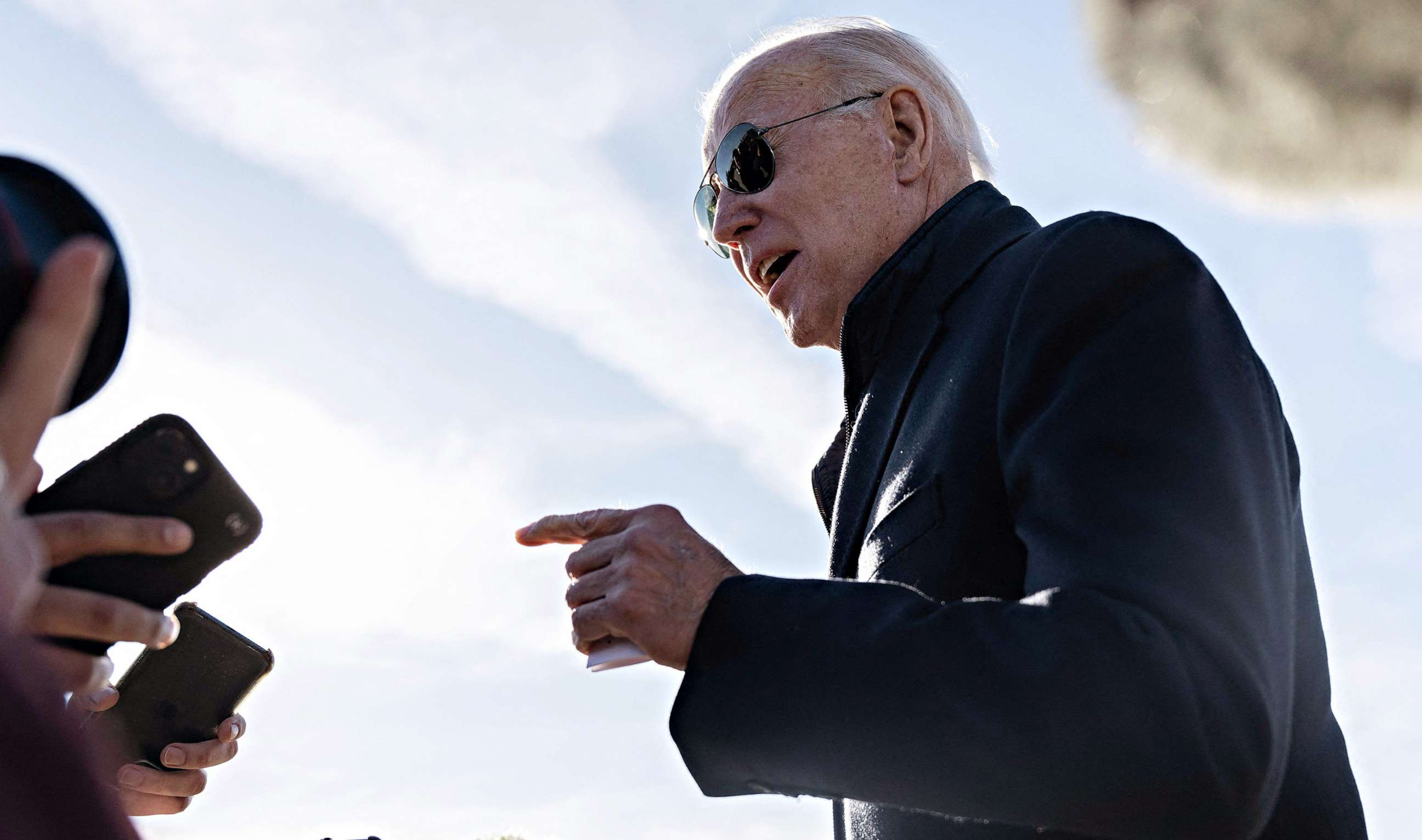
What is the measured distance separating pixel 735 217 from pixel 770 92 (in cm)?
46

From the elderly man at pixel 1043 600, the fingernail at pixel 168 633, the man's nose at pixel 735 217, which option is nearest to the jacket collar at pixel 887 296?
the elderly man at pixel 1043 600

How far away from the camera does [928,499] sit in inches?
94.7

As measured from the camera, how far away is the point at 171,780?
111 inches

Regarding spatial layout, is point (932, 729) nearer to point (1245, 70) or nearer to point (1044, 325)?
point (1044, 325)

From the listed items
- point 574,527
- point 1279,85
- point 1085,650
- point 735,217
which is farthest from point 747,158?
point 1279,85

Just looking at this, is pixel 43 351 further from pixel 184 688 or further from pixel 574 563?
pixel 184 688

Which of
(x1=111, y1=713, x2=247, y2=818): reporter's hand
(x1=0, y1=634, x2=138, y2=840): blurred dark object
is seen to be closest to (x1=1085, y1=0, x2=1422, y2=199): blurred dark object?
(x1=0, y1=634, x2=138, y2=840): blurred dark object

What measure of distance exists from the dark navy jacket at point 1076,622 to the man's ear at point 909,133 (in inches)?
56.3

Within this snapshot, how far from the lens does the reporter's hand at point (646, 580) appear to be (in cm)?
204

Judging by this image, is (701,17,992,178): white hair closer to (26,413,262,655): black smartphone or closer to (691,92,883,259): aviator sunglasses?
(691,92,883,259): aviator sunglasses

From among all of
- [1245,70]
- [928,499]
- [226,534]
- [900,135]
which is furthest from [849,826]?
[900,135]

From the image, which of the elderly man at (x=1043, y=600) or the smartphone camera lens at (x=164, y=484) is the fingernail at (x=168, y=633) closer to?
the smartphone camera lens at (x=164, y=484)

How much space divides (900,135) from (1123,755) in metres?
2.55

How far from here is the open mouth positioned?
3.82 m
